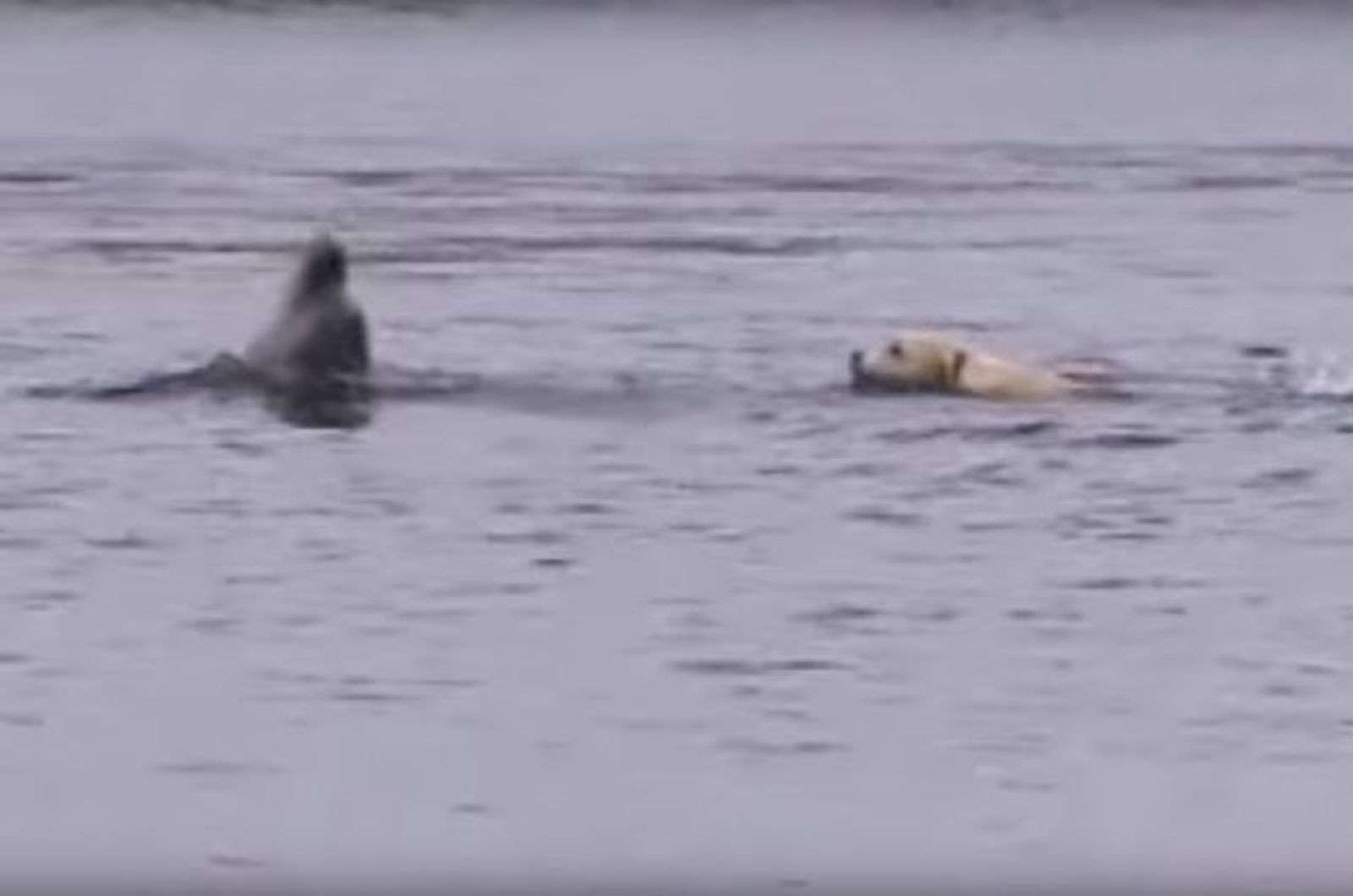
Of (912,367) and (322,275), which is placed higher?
(322,275)

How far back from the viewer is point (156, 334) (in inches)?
1358

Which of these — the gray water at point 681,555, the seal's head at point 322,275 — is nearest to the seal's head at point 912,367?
the gray water at point 681,555

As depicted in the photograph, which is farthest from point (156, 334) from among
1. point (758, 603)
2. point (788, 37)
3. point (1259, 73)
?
point (788, 37)

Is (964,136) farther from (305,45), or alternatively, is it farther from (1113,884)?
(1113,884)

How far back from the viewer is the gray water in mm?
20500

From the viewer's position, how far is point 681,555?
25969mm

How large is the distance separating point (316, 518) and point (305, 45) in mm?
73388

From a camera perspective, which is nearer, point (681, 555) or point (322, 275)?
point (681, 555)

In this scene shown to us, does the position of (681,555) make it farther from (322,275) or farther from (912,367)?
(322,275)

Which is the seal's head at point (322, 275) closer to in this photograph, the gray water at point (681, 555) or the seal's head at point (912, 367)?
the gray water at point (681, 555)

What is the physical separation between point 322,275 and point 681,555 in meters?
5.47

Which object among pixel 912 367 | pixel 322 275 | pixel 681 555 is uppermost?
pixel 322 275

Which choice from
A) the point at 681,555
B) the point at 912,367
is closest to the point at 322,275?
the point at 912,367

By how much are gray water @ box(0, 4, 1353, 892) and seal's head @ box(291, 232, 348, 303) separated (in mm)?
568
